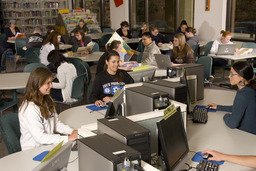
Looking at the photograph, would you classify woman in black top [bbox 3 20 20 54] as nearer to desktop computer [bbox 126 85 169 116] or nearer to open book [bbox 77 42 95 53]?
open book [bbox 77 42 95 53]

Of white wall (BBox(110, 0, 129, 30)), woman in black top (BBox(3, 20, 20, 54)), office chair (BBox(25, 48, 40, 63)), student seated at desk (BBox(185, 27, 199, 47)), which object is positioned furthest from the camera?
white wall (BBox(110, 0, 129, 30))

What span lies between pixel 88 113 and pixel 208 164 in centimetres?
139

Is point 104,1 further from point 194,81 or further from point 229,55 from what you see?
point 194,81

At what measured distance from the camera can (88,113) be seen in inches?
120

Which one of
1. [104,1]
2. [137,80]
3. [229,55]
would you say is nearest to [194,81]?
[137,80]

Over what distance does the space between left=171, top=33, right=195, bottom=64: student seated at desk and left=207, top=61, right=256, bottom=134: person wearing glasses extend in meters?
2.51

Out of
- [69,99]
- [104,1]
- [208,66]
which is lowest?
[69,99]

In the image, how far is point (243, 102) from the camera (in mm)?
2574

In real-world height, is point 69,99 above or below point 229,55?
below

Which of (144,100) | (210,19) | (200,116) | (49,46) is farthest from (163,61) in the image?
(210,19)

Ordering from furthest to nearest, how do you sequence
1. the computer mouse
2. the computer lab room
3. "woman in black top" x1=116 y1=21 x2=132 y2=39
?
"woman in black top" x1=116 y1=21 x2=132 y2=39 → the computer mouse → the computer lab room

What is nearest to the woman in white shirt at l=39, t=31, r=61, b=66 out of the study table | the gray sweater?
the study table

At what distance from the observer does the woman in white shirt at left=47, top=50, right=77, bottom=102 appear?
4230mm

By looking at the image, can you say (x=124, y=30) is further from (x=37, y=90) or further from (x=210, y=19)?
(x=37, y=90)
